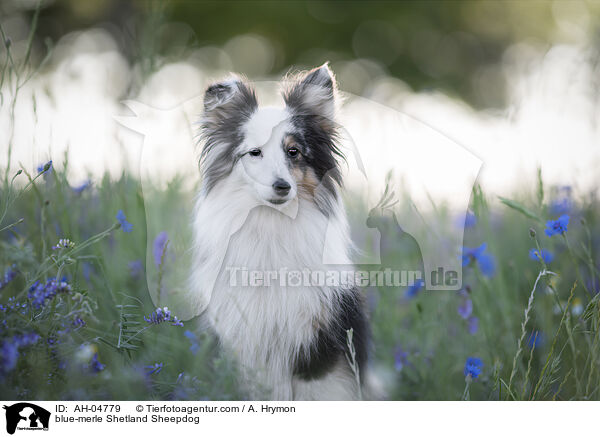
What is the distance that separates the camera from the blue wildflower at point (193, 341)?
1.88m

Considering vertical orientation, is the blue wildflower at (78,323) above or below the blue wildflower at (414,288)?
below

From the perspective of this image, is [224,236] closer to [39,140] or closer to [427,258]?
[427,258]

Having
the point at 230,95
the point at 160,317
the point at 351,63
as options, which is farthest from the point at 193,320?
the point at 351,63

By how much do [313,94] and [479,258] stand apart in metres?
1.05

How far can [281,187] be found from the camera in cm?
172

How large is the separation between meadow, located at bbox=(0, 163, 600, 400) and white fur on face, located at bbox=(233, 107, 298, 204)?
50 cm

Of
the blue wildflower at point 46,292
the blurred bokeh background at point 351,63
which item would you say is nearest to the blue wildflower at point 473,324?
the blurred bokeh background at point 351,63

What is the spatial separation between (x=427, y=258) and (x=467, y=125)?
0.89m

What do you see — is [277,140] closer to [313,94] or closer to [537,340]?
[313,94]

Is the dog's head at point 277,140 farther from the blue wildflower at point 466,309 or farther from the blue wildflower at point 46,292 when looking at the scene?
the blue wildflower at point 466,309

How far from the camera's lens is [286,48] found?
412 cm

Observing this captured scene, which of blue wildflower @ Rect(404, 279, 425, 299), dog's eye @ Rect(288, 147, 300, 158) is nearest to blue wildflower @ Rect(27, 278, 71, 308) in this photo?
dog's eye @ Rect(288, 147, 300, 158)
